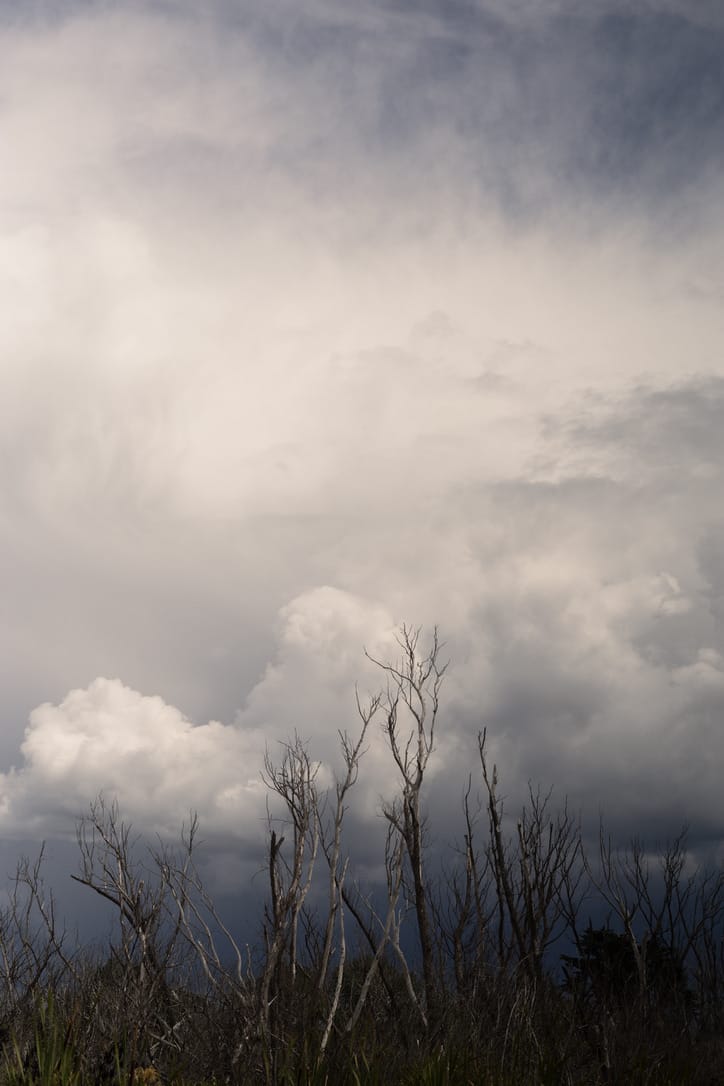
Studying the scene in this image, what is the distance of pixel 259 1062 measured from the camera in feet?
44.7

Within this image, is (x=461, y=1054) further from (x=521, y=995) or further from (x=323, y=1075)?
(x=521, y=995)

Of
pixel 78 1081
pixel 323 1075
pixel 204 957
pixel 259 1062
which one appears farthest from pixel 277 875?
pixel 78 1081

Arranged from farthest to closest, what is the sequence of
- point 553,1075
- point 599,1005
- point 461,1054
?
1. point 599,1005
2. point 461,1054
3. point 553,1075

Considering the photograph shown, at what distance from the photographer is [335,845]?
20281 millimetres

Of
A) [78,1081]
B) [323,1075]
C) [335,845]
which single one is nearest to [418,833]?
[335,845]

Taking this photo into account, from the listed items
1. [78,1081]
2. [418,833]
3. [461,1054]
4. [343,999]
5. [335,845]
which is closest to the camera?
[78,1081]

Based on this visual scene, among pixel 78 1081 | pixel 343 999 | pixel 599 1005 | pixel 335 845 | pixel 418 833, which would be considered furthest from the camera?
pixel 343 999

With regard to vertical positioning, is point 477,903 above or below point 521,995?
above

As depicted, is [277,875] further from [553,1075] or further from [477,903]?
[477,903]

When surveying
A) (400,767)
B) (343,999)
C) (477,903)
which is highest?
(400,767)

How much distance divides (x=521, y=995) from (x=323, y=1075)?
23.8ft

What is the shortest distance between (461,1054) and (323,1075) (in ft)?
9.01

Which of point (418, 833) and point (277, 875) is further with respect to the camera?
point (418, 833)

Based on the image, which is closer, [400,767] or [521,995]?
[521,995]
